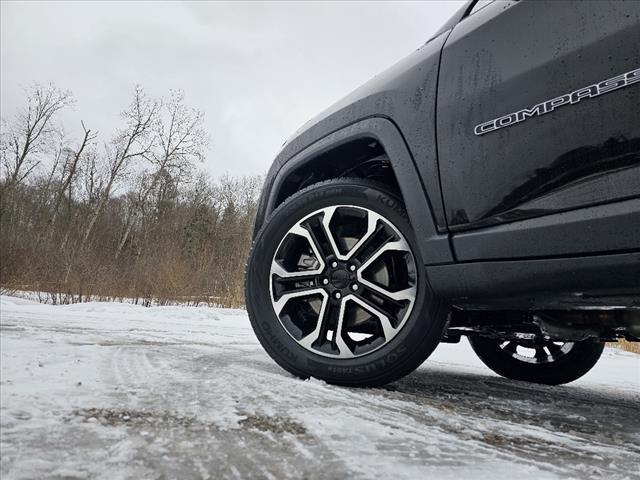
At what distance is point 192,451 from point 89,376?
0.69 metres

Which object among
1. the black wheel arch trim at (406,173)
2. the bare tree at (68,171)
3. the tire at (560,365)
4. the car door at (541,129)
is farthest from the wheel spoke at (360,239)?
the bare tree at (68,171)

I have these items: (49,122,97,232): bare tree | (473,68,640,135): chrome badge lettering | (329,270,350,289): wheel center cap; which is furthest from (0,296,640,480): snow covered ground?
(49,122,97,232): bare tree

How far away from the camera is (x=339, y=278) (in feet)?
5.69

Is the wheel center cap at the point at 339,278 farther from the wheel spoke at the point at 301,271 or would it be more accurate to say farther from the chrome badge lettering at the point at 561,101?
the chrome badge lettering at the point at 561,101

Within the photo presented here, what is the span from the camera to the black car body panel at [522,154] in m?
1.19

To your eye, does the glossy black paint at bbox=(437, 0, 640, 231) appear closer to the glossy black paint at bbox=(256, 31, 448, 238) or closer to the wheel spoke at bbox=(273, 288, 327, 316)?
the glossy black paint at bbox=(256, 31, 448, 238)

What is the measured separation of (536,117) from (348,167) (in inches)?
38.2

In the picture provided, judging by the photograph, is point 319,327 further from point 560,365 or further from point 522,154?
point 560,365

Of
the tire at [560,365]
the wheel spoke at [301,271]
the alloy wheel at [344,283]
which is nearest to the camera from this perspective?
the alloy wheel at [344,283]

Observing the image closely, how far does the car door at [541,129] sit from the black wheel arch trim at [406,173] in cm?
6

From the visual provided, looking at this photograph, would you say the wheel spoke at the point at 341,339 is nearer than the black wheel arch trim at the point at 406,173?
No

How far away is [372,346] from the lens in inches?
65.3

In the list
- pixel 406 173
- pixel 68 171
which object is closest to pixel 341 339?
pixel 406 173

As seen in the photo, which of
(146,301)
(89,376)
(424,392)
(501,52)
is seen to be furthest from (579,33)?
(146,301)
